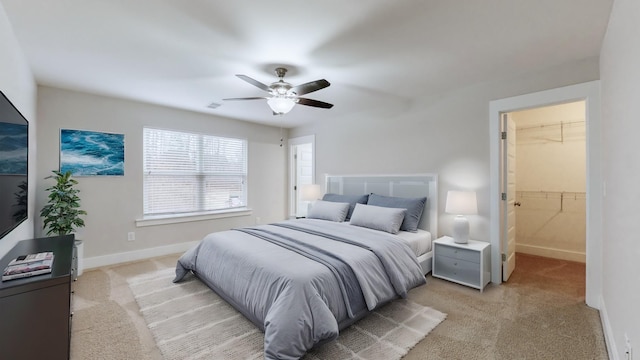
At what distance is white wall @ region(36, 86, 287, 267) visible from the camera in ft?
11.2

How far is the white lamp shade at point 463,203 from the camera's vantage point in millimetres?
3109

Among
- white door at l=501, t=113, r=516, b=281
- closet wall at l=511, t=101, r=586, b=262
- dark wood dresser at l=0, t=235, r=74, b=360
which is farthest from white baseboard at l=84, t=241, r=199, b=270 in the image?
closet wall at l=511, t=101, r=586, b=262

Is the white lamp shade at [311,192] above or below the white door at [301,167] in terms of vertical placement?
below

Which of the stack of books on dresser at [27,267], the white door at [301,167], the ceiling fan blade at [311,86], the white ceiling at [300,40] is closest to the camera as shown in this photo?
the stack of books on dresser at [27,267]

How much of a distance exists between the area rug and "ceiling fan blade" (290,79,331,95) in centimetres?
204

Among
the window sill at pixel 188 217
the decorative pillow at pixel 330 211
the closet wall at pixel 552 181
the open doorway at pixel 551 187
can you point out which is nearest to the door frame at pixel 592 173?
the open doorway at pixel 551 187

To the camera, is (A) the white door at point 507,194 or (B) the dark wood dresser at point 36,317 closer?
(B) the dark wood dresser at point 36,317

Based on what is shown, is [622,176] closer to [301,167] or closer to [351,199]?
[351,199]

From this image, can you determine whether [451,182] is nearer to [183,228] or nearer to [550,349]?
[550,349]

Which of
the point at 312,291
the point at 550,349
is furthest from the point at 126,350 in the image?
the point at 550,349

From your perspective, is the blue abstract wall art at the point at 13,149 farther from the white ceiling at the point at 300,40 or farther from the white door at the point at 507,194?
the white door at the point at 507,194

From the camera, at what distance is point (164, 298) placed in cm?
273

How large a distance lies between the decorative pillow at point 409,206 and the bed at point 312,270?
0.02 meters

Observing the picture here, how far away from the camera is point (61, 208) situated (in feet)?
10.4
